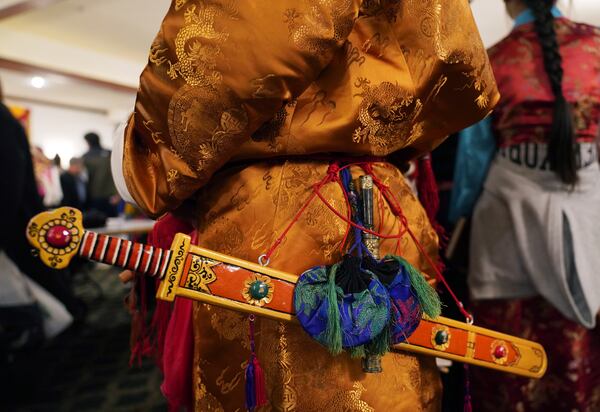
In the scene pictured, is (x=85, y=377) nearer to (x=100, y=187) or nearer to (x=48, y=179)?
(x=100, y=187)

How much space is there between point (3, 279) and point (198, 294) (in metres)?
1.21

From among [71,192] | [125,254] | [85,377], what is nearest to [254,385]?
[125,254]

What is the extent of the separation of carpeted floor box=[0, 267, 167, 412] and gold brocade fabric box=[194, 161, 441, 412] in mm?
1139

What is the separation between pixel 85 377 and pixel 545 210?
179 centimetres

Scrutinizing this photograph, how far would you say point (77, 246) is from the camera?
1.52ft

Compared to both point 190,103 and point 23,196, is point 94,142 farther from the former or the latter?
point 190,103

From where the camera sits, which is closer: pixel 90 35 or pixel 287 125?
pixel 287 125

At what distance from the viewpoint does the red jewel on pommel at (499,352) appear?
656mm

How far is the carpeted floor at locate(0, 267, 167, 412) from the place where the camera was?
1532mm

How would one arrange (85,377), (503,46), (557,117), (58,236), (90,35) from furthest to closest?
1. (90,35)
2. (85,377)
3. (503,46)
4. (557,117)
5. (58,236)

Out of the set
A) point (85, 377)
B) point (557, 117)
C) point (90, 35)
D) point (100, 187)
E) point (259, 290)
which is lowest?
point (85, 377)

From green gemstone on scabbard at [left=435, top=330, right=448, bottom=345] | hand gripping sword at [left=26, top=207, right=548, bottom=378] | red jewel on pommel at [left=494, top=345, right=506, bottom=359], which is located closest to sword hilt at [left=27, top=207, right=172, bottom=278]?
Result: hand gripping sword at [left=26, top=207, right=548, bottom=378]

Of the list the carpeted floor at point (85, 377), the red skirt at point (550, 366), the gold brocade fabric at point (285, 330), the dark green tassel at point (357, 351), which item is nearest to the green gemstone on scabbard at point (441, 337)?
the gold brocade fabric at point (285, 330)

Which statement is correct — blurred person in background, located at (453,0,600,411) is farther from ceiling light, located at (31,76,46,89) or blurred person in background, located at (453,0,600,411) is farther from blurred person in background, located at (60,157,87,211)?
ceiling light, located at (31,76,46,89)
